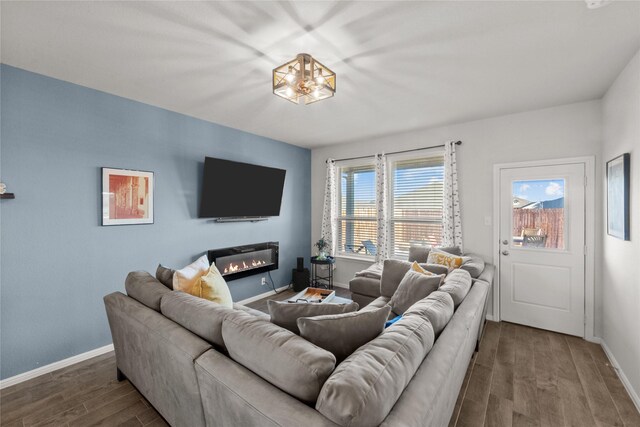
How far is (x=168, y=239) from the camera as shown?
11.1 feet

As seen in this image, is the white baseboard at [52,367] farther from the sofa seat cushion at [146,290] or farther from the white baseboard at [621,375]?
the white baseboard at [621,375]

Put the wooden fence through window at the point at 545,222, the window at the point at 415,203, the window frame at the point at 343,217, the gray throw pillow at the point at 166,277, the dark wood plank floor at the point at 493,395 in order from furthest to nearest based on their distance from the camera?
1. the window frame at the point at 343,217
2. the window at the point at 415,203
3. the wooden fence through window at the point at 545,222
4. the gray throw pillow at the point at 166,277
5. the dark wood plank floor at the point at 493,395

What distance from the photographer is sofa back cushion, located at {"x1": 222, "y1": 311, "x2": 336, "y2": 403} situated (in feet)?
3.51

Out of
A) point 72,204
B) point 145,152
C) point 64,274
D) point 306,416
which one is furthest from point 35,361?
point 306,416

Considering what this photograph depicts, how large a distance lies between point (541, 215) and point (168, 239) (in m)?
4.53

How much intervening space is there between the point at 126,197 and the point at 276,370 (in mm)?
2779

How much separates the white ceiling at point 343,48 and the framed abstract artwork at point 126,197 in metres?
0.85

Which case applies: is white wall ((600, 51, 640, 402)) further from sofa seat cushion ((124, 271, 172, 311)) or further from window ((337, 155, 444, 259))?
sofa seat cushion ((124, 271, 172, 311))

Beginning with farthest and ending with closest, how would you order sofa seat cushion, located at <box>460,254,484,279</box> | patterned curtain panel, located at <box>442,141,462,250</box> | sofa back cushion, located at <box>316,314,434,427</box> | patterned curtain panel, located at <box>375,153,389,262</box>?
patterned curtain panel, located at <box>375,153,389,262</box> → patterned curtain panel, located at <box>442,141,462,250</box> → sofa seat cushion, located at <box>460,254,484,279</box> → sofa back cushion, located at <box>316,314,434,427</box>

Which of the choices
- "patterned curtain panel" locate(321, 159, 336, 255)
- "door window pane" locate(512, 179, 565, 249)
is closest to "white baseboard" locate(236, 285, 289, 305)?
"patterned curtain panel" locate(321, 159, 336, 255)

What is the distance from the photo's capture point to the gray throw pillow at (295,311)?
1510mm

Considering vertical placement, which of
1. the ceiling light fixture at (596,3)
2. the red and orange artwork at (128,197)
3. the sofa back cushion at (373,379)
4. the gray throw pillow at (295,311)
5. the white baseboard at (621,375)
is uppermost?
the ceiling light fixture at (596,3)

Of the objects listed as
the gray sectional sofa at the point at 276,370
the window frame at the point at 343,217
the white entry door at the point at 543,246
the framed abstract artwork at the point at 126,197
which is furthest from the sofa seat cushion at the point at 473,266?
the framed abstract artwork at the point at 126,197

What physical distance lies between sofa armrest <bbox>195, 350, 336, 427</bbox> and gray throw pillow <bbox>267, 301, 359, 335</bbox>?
0.31 meters
